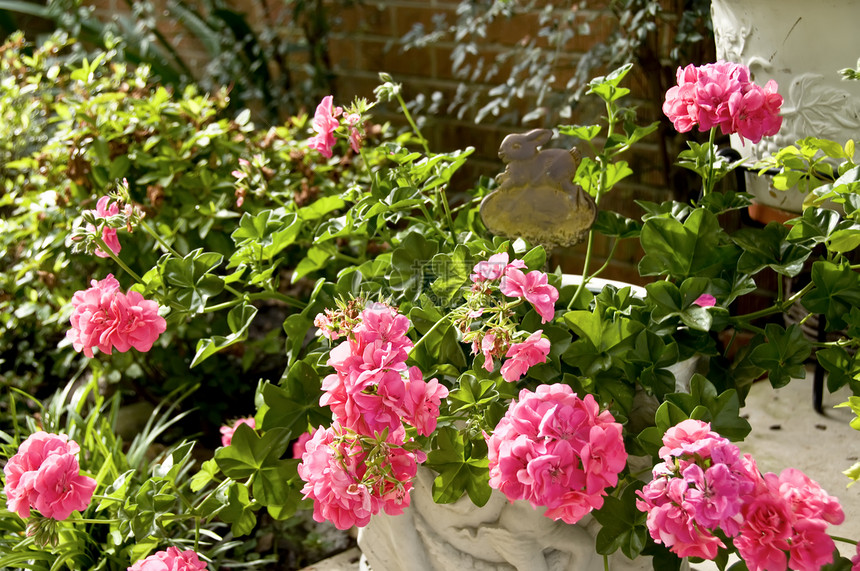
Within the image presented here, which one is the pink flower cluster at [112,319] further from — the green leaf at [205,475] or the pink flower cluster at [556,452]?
the pink flower cluster at [556,452]

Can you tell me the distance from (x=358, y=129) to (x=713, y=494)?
0.62 meters

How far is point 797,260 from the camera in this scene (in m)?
0.93

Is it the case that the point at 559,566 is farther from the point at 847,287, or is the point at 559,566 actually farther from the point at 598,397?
the point at 847,287

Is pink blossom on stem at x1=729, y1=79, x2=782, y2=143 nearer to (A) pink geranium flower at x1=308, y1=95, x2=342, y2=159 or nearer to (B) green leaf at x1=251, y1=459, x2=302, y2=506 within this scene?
(A) pink geranium flower at x1=308, y1=95, x2=342, y2=159

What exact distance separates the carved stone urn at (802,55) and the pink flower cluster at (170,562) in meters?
0.93

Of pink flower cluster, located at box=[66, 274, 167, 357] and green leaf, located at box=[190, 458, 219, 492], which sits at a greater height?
pink flower cluster, located at box=[66, 274, 167, 357]

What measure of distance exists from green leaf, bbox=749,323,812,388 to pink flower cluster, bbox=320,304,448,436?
13.9 inches

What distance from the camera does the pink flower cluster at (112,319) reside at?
90 centimetres

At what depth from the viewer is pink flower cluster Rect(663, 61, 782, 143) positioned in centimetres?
93

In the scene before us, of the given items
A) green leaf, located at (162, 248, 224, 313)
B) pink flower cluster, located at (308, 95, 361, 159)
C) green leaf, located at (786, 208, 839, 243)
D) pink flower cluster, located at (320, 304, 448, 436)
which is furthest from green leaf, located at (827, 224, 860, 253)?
green leaf, located at (162, 248, 224, 313)

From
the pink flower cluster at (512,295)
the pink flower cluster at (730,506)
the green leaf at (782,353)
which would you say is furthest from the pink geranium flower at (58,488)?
the green leaf at (782,353)

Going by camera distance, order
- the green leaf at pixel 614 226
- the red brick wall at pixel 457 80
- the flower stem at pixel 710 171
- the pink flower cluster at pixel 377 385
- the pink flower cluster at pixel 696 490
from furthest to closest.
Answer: the red brick wall at pixel 457 80 < the green leaf at pixel 614 226 < the flower stem at pixel 710 171 < the pink flower cluster at pixel 377 385 < the pink flower cluster at pixel 696 490

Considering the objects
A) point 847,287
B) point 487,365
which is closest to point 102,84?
point 487,365

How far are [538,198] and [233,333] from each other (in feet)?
1.27
